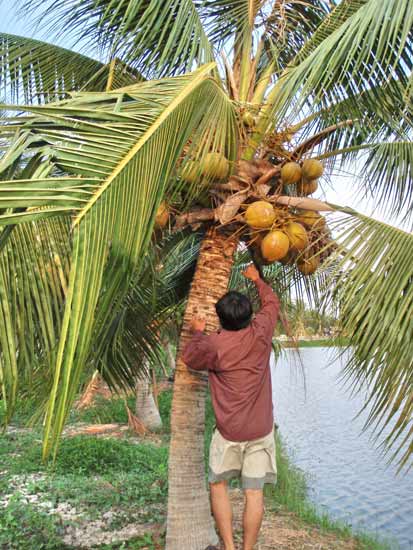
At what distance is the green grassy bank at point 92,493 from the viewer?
470 centimetres

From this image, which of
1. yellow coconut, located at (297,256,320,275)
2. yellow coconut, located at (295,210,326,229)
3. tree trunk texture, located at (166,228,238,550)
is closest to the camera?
yellow coconut, located at (295,210,326,229)

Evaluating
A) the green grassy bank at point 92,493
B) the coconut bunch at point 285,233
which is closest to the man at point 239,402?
the coconut bunch at point 285,233

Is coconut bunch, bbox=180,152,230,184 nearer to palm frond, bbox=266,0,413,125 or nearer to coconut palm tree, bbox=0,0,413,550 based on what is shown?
coconut palm tree, bbox=0,0,413,550

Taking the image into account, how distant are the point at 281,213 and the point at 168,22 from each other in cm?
140

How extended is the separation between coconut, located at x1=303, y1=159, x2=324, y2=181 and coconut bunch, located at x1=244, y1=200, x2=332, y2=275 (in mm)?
230

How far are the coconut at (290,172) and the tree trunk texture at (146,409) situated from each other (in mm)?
7544

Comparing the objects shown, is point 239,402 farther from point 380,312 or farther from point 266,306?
point 380,312

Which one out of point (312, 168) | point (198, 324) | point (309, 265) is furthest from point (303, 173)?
point (198, 324)

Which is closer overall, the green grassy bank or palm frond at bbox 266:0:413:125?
palm frond at bbox 266:0:413:125

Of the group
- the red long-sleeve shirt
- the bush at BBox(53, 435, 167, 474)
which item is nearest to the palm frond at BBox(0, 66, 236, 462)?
the red long-sleeve shirt

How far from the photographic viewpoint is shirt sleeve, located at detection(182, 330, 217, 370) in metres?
3.27

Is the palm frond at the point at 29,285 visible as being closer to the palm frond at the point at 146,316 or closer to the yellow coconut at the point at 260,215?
the yellow coconut at the point at 260,215

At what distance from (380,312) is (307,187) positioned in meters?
1.06

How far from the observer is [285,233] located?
3.36m
